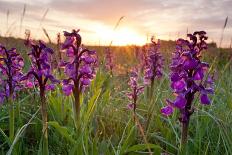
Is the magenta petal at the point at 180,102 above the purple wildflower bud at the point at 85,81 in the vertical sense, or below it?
below

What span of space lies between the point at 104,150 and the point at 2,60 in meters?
1.90

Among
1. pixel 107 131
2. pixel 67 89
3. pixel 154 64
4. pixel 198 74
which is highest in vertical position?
pixel 198 74

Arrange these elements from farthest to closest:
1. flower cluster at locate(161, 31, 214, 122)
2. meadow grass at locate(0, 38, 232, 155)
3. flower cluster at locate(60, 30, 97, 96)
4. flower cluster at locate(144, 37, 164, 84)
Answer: flower cluster at locate(144, 37, 164, 84) < flower cluster at locate(60, 30, 97, 96) < meadow grass at locate(0, 38, 232, 155) < flower cluster at locate(161, 31, 214, 122)

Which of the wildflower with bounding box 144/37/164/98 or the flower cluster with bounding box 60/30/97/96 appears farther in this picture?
the wildflower with bounding box 144/37/164/98

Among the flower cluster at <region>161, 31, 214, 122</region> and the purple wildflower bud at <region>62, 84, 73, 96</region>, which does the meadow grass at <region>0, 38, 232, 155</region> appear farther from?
the flower cluster at <region>161, 31, 214, 122</region>

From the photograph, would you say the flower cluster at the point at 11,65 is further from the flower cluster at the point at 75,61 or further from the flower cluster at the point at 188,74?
the flower cluster at the point at 188,74

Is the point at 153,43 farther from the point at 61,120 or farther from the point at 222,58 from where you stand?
the point at 222,58

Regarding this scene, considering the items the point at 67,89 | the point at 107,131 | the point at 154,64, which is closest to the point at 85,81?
the point at 67,89

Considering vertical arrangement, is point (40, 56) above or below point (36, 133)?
above

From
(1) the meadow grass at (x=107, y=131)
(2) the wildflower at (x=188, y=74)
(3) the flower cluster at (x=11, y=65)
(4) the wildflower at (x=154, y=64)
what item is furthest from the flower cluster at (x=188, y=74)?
(4) the wildflower at (x=154, y=64)

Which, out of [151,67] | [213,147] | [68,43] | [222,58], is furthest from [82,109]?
[222,58]

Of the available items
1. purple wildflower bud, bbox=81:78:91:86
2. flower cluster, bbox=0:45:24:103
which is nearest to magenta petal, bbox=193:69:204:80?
purple wildflower bud, bbox=81:78:91:86

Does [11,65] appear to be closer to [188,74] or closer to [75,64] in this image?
[75,64]

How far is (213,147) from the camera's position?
4.55m
